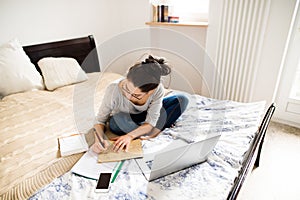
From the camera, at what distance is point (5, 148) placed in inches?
40.4

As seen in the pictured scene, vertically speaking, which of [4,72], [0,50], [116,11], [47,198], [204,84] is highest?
[116,11]

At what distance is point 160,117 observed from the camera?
51.5 inches

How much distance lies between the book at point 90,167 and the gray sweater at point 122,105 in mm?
255

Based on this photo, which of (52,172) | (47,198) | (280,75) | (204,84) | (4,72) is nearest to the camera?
(47,198)

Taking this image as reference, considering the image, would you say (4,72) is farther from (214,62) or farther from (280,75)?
(280,75)

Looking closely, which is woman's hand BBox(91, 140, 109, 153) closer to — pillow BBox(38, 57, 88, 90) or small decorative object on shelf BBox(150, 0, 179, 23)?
pillow BBox(38, 57, 88, 90)

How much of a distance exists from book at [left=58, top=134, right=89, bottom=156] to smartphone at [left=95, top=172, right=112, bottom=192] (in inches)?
9.0

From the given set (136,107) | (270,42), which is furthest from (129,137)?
(270,42)

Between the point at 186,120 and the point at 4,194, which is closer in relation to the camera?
the point at 4,194

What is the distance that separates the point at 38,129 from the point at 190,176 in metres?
0.88

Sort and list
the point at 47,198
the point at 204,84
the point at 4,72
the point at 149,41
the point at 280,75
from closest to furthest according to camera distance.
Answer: the point at 47,198
the point at 4,72
the point at 280,75
the point at 204,84
the point at 149,41

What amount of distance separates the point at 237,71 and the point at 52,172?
1791 mm

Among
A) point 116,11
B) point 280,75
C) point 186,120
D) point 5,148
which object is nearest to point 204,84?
point 280,75

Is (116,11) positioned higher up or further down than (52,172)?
higher up
